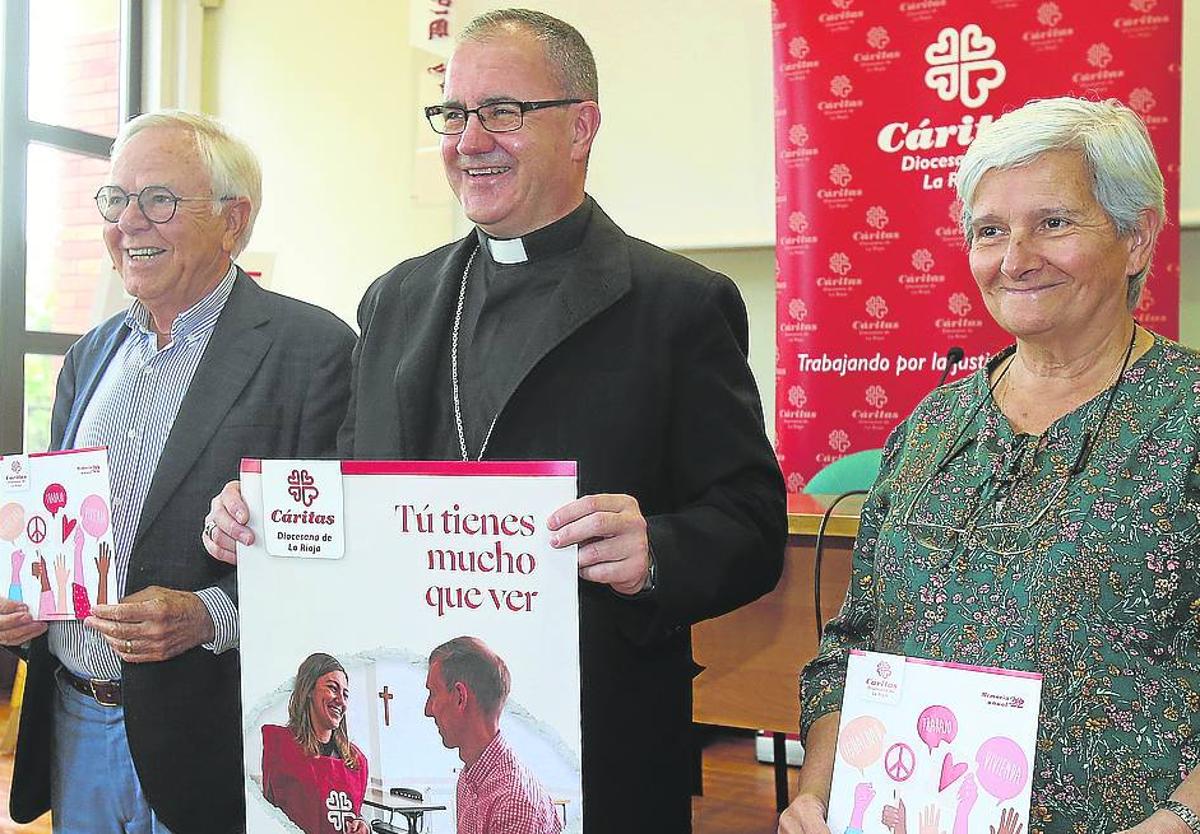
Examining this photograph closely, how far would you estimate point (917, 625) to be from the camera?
1.57 metres

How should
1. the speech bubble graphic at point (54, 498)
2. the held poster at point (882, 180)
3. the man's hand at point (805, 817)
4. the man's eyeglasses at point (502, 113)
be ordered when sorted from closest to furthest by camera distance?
the man's hand at point (805, 817)
the man's eyeglasses at point (502, 113)
the speech bubble graphic at point (54, 498)
the held poster at point (882, 180)

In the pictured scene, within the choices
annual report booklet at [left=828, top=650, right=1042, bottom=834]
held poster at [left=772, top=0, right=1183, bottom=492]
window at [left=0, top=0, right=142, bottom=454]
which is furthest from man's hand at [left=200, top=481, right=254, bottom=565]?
window at [left=0, top=0, right=142, bottom=454]

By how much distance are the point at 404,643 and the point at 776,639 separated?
1812 mm

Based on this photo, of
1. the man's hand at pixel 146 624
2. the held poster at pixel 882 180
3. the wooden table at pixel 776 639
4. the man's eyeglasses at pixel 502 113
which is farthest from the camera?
the held poster at pixel 882 180

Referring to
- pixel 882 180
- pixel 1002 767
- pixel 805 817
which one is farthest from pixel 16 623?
pixel 882 180

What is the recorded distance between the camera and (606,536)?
4.95 ft

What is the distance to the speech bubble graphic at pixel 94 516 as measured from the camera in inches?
79.3

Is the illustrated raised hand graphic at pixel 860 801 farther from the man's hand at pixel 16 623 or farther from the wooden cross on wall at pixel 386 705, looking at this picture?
the man's hand at pixel 16 623

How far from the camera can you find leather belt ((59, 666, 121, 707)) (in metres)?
2.09

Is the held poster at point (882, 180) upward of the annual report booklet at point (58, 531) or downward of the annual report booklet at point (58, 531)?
upward

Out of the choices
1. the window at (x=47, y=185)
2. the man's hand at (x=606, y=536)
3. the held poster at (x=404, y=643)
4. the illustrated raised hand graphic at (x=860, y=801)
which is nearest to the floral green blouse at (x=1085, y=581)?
the illustrated raised hand graphic at (x=860, y=801)

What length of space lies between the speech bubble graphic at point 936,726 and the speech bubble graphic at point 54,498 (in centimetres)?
138

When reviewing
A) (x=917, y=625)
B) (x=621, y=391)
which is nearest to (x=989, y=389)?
(x=917, y=625)

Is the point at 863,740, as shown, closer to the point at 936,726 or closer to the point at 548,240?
the point at 936,726
